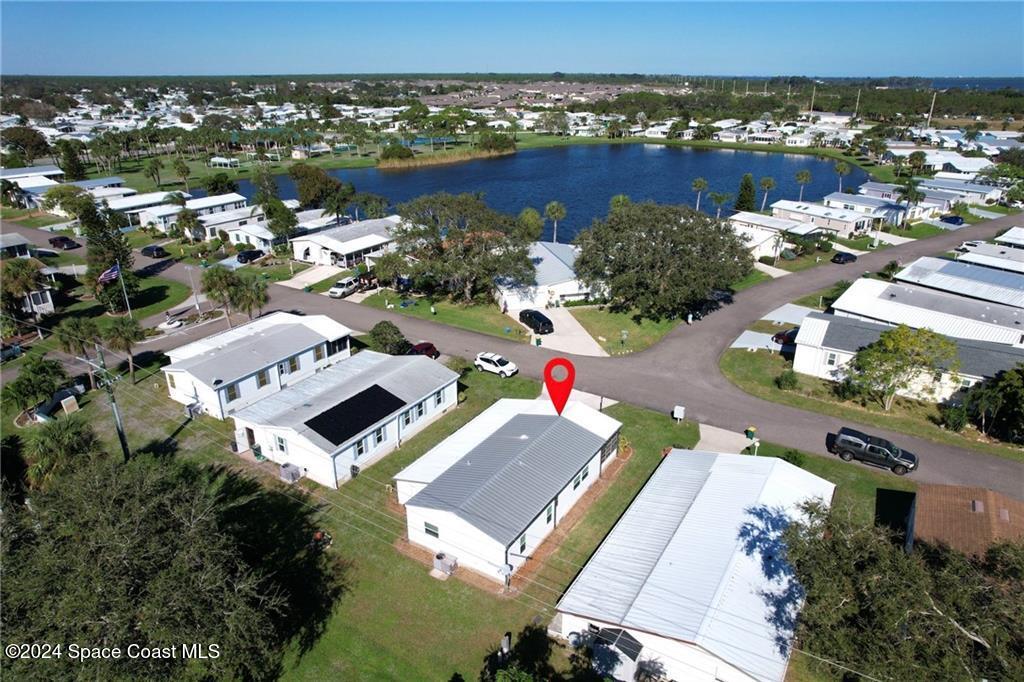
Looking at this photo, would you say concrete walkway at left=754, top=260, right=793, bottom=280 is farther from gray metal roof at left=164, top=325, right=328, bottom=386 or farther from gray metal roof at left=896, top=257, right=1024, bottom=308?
gray metal roof at left=164, top=325, right=328, bottom=386

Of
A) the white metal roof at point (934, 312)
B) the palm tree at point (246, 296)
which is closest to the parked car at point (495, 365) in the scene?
the palm tree at point (246, 296)

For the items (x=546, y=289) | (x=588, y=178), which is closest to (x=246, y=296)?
(x=546, y=289)

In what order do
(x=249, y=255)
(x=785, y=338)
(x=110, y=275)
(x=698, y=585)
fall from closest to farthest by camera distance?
(x=698, y=585)
(x=785, y=338)
(x=110, y=275)
(x=249, y=255)

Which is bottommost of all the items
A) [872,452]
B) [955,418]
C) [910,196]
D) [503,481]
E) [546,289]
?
[872,452]

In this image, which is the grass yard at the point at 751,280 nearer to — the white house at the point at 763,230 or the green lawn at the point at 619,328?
the white house at the point at 763,230

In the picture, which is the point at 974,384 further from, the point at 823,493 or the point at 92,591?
A: the point at 92,591

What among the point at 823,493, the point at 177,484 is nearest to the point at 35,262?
the point at 177,484

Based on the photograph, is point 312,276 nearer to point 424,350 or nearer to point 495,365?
point 424,350
